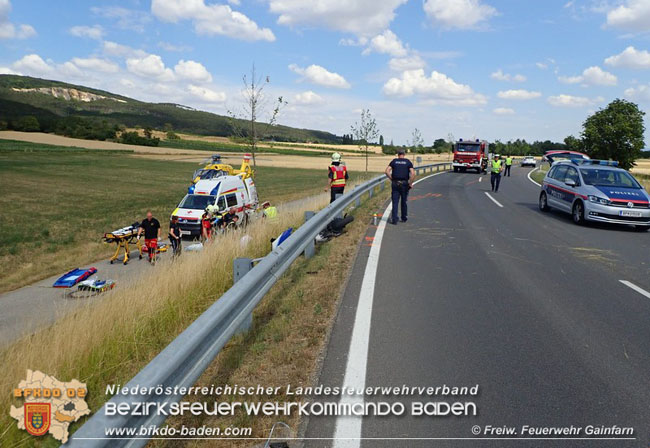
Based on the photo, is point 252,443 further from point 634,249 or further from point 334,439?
point 634,249

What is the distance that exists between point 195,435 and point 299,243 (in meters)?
3.98

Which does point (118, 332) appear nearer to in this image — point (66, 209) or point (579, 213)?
point (579, 213)

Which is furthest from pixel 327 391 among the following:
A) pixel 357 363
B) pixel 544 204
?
pixel 544 204

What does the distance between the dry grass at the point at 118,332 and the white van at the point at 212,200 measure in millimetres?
9583

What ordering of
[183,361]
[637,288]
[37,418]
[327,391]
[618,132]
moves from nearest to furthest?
[183,361]
[37,418]
[327,391]
[637,288]
[618,132]

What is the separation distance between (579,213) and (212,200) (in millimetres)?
11515

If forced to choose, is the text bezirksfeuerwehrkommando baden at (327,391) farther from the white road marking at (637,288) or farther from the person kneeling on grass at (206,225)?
the person kneeling on grass at (206,225)

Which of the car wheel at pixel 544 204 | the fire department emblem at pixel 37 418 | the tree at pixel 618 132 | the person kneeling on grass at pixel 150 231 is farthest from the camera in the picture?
the tree at pixel 618 132

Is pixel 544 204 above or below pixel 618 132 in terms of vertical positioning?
below

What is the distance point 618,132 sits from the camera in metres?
56.2

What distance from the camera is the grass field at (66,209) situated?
14.1m

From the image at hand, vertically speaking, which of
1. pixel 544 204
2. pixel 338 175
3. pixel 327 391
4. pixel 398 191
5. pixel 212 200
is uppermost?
pixel 338 175

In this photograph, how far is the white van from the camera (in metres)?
16.7

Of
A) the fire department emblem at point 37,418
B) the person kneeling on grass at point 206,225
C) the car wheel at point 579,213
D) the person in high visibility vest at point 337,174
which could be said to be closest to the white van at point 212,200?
the person kneeling on grass at point 206,225
